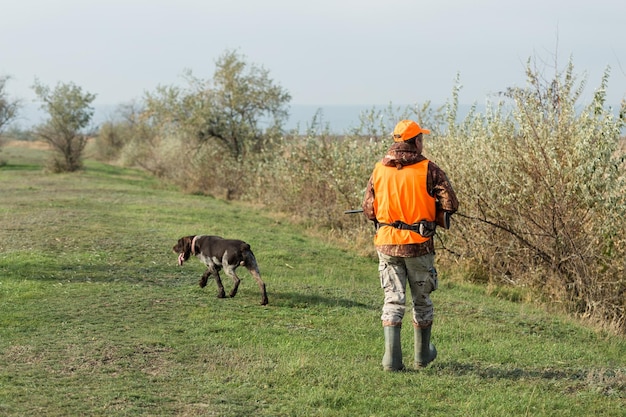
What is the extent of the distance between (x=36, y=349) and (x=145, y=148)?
44116 millimetres

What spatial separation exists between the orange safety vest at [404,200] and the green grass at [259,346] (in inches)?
51.3

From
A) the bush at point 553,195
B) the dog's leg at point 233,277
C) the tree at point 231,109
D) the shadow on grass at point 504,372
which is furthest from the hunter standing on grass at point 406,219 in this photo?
the tree at point 231,109

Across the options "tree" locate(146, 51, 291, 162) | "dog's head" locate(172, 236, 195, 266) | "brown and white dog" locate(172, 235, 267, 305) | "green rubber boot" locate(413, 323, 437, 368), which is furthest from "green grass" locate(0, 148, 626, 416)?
"tree" locate(146, 51, 291, 162)

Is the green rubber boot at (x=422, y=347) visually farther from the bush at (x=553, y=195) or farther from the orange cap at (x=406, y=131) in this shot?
the bush at (x=553, y=195)

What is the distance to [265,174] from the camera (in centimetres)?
2797

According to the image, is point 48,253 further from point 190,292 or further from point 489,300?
point 489,300

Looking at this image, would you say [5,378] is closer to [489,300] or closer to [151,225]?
[489,300]

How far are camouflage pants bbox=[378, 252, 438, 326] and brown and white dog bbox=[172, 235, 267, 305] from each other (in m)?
3.48

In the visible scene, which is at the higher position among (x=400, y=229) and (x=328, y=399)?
(x=400, y=229)

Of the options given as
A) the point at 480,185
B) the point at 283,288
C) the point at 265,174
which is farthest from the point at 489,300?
the point at 265,174

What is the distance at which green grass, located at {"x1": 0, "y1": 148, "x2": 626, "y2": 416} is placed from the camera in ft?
21.5

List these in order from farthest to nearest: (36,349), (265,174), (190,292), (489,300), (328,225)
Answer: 1. (265,174)
2. (328,225)
3. (489,300)
4. (190,292)
5. (36,349)

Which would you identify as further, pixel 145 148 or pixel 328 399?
pixel 145 148

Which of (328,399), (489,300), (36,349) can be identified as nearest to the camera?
(328,399)
